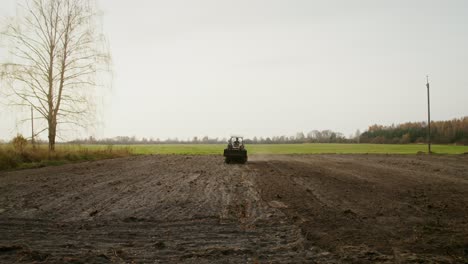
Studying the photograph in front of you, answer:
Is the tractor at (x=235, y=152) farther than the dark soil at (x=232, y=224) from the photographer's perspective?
Yes

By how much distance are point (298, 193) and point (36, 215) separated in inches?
308

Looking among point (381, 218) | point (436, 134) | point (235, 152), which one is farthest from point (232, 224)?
point (436, 134)

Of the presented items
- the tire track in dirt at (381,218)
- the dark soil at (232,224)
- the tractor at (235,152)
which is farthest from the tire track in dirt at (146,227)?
the tractor at (235,152)

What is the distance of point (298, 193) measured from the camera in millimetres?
11836

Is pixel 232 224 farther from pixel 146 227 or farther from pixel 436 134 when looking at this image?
pixel 436 134

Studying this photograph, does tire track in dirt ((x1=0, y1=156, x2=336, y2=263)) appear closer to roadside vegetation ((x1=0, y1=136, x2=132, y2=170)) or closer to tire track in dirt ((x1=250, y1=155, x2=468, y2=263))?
tire track in dirt ((x1=250, y1=155, x2=468, y2=263))

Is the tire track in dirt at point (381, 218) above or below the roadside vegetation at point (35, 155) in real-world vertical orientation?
below

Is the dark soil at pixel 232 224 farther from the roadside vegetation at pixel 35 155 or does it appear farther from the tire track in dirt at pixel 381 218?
the roadside vegetation at pixel 35 155

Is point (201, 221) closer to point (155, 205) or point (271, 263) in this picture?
point (155, 205)

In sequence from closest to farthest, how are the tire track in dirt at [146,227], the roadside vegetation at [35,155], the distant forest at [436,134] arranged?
1. the tire track in dirt at [146,227]
2. the roadside vegetation at [35,155]
3. the distant forest at [436,134]

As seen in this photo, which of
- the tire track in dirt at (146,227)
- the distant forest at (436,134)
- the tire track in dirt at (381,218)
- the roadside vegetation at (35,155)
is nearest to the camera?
the tire track in dirt at (146,227)

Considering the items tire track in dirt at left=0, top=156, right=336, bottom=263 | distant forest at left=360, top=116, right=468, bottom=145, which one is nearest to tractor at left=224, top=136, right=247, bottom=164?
tire track in dirt at left=0, top=156, right=336, bottom=263

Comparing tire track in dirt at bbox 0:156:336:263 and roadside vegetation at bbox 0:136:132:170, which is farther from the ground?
roadside vegetation at bbox 0:136:132:170

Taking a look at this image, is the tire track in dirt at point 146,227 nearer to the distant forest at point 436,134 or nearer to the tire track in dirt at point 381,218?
the tire track in dirt at point 381,218
